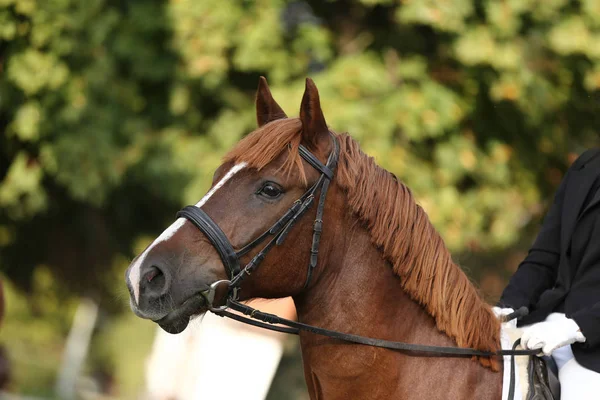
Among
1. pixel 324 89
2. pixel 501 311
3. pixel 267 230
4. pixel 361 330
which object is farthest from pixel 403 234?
pixel 324 89

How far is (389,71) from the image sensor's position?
29.8 feet

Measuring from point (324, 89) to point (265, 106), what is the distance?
540 cm

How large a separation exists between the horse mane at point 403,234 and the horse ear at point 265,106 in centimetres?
26

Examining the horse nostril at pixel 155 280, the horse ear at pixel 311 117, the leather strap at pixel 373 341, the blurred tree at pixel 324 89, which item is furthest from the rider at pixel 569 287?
the blurred tree at pixel 324 89

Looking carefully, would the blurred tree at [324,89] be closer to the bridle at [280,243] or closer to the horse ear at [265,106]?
the horse ear at [265,106]

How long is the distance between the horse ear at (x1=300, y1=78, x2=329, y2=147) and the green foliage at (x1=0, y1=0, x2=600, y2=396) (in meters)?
5.30

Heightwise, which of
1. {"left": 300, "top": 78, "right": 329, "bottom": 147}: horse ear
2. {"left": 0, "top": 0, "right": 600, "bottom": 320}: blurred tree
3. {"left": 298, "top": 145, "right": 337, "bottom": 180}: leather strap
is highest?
{"left": 0, "top": 0, "right": 600, "bottom": 320}: blurred tree

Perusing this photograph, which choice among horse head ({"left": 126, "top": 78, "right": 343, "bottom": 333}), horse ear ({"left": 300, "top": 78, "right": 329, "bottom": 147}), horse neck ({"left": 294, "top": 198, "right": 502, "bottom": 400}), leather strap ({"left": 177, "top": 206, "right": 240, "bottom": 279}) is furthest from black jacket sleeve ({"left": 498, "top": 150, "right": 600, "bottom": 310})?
leather strap ({"left": 177, "top": 206, "right": 240, "bottom": 279})

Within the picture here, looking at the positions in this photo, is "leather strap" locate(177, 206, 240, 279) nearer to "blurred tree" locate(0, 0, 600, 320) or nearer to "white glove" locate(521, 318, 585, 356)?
"white glove" locate(521, 318, 585, 356)

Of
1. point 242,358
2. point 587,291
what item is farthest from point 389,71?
point 587,291

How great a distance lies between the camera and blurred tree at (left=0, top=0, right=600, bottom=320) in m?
8.65

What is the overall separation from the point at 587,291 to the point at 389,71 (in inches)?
246

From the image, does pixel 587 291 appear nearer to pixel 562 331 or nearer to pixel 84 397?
pixel 562 331

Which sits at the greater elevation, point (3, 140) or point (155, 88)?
point (155, 88)
